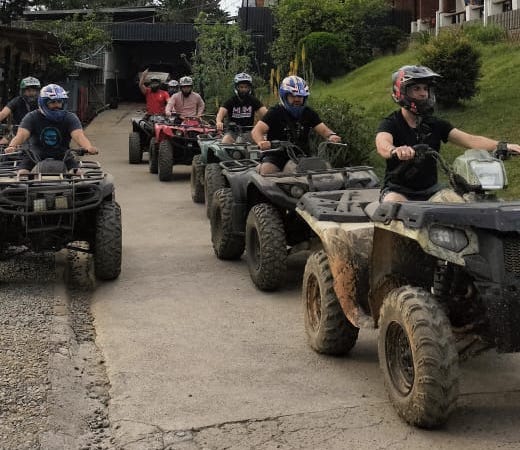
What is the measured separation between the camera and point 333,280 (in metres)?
5.07

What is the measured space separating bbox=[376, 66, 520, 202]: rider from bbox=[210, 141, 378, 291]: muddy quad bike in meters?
1.62

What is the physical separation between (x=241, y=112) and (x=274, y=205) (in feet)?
15.7

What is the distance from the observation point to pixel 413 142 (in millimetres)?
5387

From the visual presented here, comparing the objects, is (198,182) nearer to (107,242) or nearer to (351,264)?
(107,242)

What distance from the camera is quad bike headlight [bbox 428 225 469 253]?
3.75 metres

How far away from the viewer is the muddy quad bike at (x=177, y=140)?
14.2 m

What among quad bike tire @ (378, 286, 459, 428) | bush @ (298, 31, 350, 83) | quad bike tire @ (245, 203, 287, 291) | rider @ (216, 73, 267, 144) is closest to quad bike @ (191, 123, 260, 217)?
rider @ (216, 73, 267, 144)

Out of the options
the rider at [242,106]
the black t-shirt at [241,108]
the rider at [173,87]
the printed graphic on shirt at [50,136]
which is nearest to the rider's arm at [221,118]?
the rider at [242,106]

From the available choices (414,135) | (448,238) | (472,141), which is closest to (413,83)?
(414,135)

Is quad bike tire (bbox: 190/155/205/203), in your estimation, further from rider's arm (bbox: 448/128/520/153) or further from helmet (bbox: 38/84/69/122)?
rider's arm (bbox: 448/128/520/153)

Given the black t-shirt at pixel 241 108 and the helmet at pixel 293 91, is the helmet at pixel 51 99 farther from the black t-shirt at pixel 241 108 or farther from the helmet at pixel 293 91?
the black t-shirt at pixel 241 108

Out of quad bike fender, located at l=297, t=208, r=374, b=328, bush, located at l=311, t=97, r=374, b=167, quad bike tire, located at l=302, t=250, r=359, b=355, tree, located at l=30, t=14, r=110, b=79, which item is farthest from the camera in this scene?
tree, located at l=30, t=14, r=110, b=79

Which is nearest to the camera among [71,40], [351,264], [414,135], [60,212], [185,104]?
[351,264]

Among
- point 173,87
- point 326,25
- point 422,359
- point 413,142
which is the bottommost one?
point 422,359
